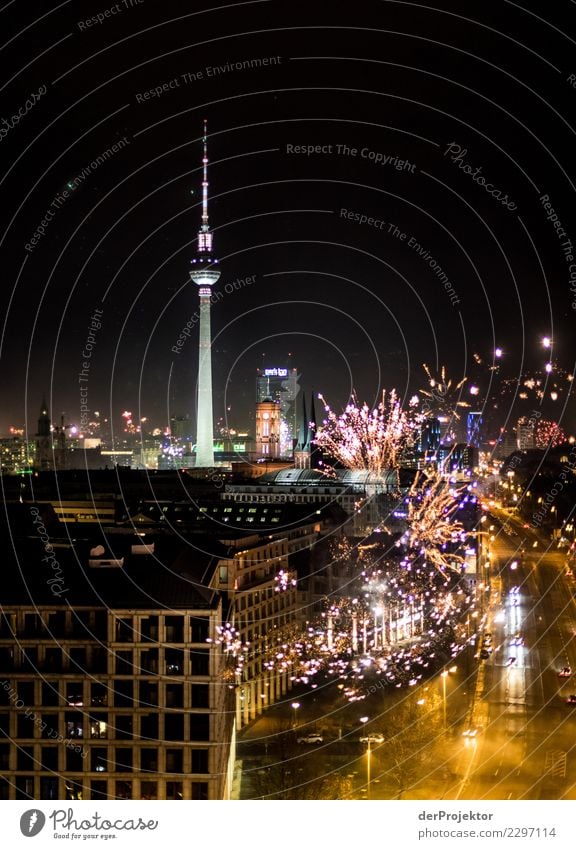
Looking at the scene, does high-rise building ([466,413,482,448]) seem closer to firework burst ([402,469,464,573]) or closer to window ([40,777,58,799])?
firework burst ([402,469,464,573])

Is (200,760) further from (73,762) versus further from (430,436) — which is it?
(430,436)

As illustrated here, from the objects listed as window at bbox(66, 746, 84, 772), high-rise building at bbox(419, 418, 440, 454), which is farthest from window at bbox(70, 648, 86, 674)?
high-rise building at bbox(419, 418, 440, 454)

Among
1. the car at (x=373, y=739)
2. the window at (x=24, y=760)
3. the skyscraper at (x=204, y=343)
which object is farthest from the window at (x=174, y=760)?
the skyscraper at (x=204, y=343)

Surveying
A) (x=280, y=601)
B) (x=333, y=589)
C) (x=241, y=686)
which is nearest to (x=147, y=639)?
(x=241, y=686)

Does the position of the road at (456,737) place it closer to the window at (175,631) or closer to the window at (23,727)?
the window at (175,631)

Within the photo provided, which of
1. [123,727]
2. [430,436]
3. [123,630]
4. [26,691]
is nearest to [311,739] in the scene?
[123,727]

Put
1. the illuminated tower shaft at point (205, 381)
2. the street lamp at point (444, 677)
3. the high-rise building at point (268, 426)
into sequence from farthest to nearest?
the high-rise building at point (268, 426)
the illuminated tower shaft at point (205, 381)
the street lamp at point (444, 677)
